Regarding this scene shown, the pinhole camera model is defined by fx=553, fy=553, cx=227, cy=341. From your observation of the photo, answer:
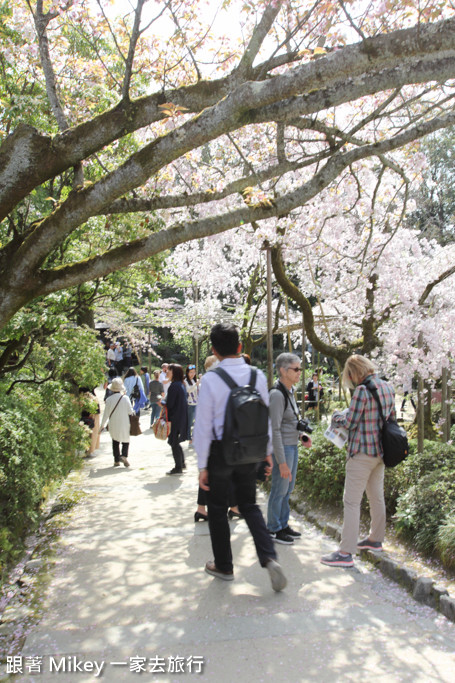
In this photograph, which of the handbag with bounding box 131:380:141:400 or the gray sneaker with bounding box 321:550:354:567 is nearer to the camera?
the gray sneaker with bounding box 321:550:354:567

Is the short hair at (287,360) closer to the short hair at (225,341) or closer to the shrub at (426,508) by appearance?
the short hair at (225,341)

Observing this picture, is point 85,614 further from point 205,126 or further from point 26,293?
point 205,126

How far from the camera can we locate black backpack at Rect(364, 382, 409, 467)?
4316 millimetres

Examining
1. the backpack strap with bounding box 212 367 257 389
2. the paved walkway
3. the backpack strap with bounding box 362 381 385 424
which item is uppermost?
the backpack strap with bounding box 212 367 257 389

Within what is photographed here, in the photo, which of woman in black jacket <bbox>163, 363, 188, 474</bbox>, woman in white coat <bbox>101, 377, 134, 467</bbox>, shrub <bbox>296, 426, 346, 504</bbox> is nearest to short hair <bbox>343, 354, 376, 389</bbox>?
shrub <bbox>296, 426, 346, 504</bbox>

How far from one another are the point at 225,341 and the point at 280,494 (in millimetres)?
1728

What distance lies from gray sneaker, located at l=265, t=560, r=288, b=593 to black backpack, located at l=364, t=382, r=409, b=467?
1233mm

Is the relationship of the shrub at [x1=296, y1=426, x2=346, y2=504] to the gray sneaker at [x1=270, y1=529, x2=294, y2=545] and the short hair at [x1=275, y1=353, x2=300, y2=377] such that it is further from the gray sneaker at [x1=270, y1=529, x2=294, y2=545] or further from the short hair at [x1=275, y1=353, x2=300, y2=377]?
the short hair at [x1=275, y1=353, x2=300, y2=377]

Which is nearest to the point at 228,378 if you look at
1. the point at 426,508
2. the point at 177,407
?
the point at 426,508

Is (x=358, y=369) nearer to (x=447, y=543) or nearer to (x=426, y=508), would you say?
(x=426, y=508)

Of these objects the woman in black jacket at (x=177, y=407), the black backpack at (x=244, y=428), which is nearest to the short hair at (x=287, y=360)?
the black backpack at (x=244, y=428)

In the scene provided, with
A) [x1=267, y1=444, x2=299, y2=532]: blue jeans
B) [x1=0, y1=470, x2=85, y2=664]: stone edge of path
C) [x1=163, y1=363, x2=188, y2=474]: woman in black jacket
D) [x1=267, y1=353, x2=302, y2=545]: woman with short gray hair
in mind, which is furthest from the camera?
[x1=163, y1=363, x2=188, y2=474]: woman in black jacket

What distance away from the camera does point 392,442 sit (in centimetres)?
433

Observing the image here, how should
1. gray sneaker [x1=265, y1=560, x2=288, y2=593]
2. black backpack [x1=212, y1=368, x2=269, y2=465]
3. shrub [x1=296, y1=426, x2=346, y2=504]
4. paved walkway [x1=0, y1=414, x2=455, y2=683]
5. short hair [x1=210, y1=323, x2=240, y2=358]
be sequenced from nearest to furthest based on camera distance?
1. paved walkway [x1=0, y1=414, x2=455, y2=683]
2. black backpack [x1=212, y1=368, x2=269, y2=465]
3. gray sneaker [x1=265, y1=560, x2=288, y2=593]
4. short hair [x1=210, y1=323, x2=240, y2=358]
5. shrub [x1=296, y1=426, x2=346, y2=504]
